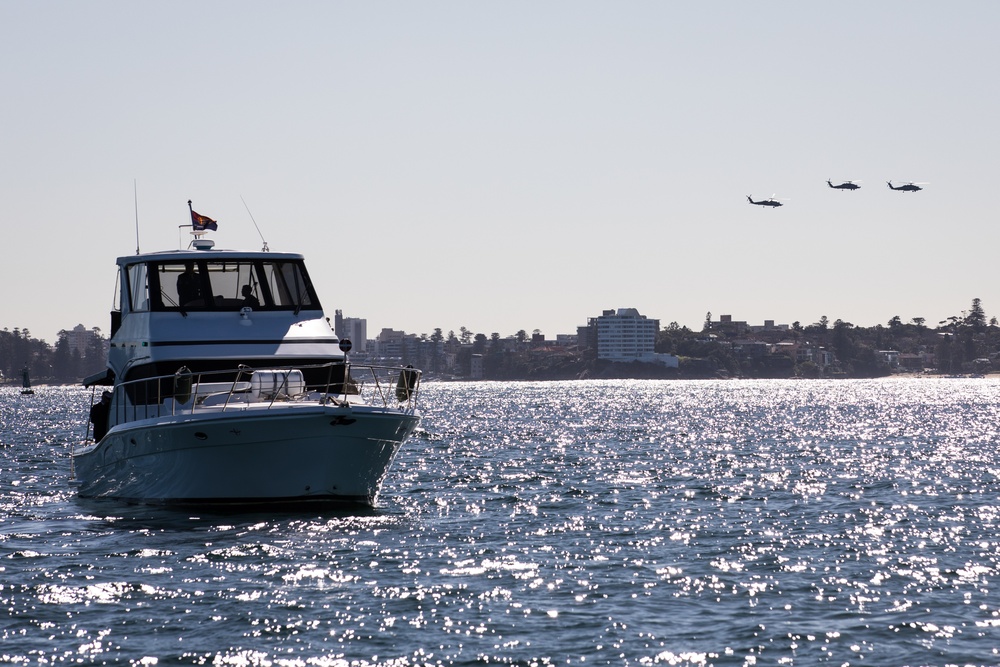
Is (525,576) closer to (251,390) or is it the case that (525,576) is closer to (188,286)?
(251,390)

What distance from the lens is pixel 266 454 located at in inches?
908

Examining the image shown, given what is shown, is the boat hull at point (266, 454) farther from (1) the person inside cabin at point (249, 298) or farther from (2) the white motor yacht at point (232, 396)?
(1) the person inside cabin at point (249, 298)

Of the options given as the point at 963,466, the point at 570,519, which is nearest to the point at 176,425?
the point at 570,519

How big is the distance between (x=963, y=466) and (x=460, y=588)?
27.2 meters

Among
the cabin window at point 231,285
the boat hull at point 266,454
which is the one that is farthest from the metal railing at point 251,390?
the cabin window at point 231,285

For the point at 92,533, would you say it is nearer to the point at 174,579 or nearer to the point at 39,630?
the point at 174,579

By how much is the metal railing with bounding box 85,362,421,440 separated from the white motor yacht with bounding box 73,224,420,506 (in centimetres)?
4

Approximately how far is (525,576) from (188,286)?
40.6 feet

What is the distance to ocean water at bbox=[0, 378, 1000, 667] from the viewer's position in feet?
45.7

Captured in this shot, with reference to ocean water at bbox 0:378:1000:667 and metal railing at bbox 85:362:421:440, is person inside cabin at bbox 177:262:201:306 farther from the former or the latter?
ocean water at bbox 0:378:1000:667

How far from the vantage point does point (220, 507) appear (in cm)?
2400

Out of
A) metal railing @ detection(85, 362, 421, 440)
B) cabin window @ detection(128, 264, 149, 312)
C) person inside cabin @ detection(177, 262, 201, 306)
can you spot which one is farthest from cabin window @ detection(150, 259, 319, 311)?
metal railing @ detection(85, 362, 421, 440)

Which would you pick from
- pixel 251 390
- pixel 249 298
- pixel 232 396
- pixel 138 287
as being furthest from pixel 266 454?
pixel 138 287

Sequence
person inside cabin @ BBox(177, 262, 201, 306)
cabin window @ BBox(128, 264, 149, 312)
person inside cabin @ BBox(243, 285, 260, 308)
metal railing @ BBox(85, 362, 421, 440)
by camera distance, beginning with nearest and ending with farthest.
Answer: metal railing @ BBox(85, 362, 421, 440), person inside cabin @ BBox(177, 262, 201, 306), cabin window @ BBox(128, 264, 149, 312), person inside cabin @ BBox(243, 285, 260, 308)
